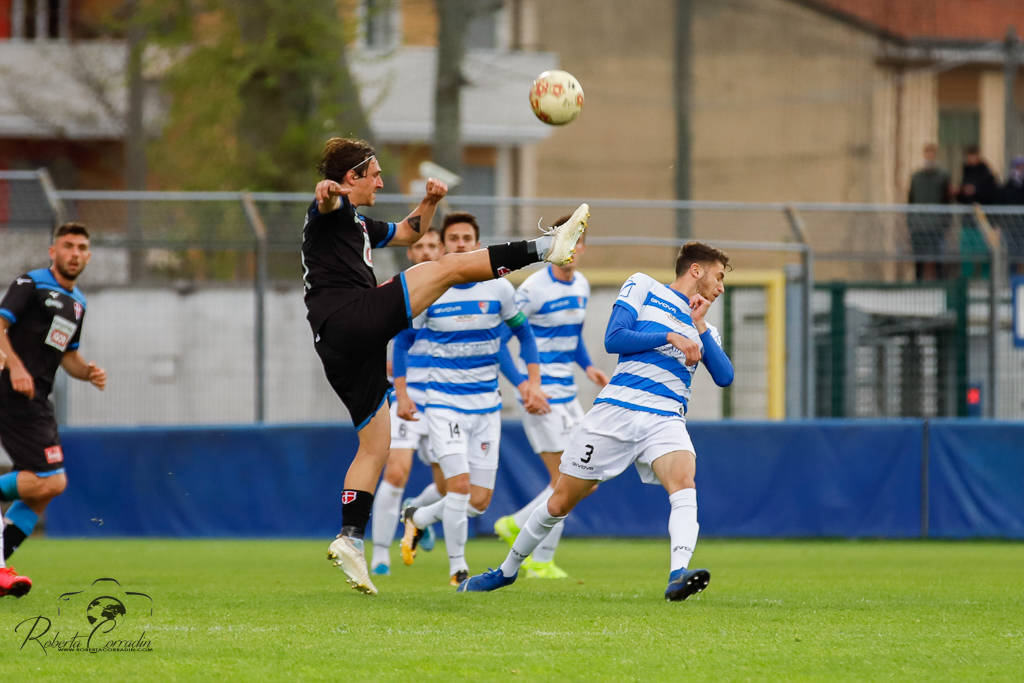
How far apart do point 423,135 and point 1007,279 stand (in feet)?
60.4

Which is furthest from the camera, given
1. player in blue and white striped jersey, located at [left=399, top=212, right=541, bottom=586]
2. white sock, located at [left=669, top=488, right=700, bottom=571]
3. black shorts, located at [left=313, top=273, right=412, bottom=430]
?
player in blue and white striped jersey, located at [left=399, top=212, right=541, bottom=586]

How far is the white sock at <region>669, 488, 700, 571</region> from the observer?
797cm

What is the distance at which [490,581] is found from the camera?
27.9 ft

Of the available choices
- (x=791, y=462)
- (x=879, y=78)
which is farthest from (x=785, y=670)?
(x=879, y=78)

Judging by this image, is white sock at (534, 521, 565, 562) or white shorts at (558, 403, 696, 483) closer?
white shorts at (558, 403, 696, 483)

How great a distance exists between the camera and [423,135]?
32688 mm

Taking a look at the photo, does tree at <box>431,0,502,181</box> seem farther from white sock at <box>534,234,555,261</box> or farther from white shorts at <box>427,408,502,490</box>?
white sock at <box>534,234,555,261</box>

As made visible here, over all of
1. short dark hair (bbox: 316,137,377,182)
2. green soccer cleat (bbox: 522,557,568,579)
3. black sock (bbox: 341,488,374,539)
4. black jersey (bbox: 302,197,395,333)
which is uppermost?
short dark hair (bbox: 316,137,377,182)

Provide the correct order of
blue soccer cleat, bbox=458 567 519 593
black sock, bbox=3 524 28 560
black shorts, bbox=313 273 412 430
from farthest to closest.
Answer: black sock, bbox=3 524 28 560 < blue soccer cleat, bbox=458 567 519 593 < black shorts, bbox=313 273 412 430

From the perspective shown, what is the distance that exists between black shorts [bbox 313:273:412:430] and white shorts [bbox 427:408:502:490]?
6.03 feet

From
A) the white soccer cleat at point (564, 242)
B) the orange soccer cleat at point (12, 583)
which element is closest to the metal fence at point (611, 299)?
the orange soccer cleat at point (12, 583)

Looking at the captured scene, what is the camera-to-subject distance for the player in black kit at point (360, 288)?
7707mm

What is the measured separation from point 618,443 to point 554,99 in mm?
2127

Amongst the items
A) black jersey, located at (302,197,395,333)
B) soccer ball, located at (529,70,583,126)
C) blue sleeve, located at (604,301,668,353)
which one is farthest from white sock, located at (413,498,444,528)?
soccer ball, located at (529,70,583,126)
